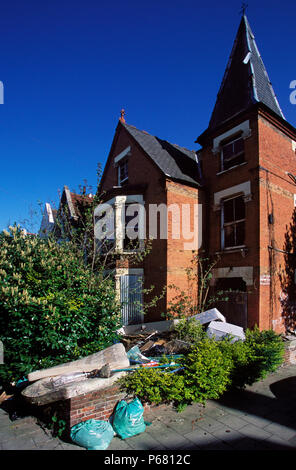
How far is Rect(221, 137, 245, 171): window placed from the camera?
411 inches

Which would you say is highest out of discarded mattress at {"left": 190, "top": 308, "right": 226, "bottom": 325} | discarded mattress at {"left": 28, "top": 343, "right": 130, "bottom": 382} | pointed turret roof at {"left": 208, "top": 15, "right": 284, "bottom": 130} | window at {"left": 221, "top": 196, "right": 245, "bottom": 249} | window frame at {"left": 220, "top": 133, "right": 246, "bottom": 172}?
pointed turret roof at {"left": 208, "top": 15, "right": 284, "bottom": 130}

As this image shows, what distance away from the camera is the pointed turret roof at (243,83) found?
10.7 meters

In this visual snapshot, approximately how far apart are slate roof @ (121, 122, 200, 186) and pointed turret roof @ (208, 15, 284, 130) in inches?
79.5

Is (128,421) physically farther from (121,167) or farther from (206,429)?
(121,167)

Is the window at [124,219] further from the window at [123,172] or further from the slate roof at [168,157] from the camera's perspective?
the window at [123,172]

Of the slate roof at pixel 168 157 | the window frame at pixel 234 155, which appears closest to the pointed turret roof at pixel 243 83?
the window frame at pixel 234 155

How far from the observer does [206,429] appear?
4.21 metres

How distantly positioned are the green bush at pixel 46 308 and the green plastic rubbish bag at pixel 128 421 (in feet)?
5.28

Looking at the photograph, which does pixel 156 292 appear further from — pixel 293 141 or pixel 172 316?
pixel 293 141

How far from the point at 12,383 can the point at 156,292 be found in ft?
18.8

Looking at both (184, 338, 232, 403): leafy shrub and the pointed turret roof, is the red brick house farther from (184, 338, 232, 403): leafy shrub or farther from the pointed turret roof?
(184, 338, 232, 403): leafy shrub

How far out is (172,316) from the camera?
9.34 m

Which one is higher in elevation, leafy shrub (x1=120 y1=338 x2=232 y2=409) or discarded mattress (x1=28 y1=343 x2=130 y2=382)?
discarded mattress (x1=28 y1=343 x2=130 y2=382)

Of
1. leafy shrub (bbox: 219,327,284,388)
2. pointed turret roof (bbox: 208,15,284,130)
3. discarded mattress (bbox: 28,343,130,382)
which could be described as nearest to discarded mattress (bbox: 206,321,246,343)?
leafy shrub (bbox: 219,327,284,388)
